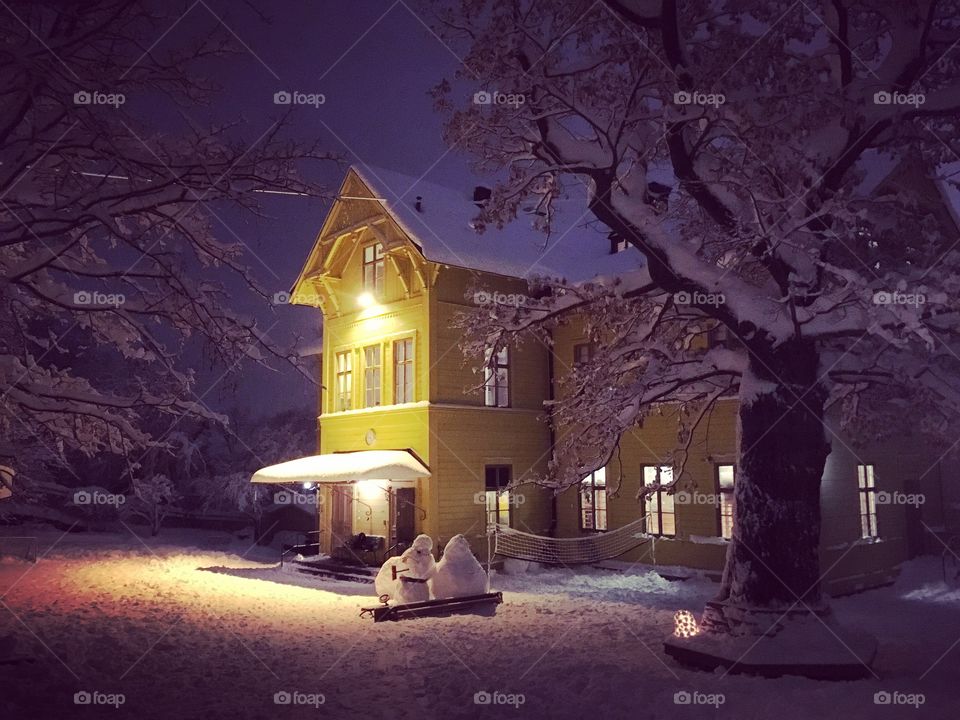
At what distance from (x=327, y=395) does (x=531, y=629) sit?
1420 centimetres

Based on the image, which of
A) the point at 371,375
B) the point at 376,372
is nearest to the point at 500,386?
the point at 376,372

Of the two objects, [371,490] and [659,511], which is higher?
[371,490]

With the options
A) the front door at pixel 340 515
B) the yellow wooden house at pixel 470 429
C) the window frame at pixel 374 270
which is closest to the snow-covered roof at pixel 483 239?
the yellow wooden house at pixel 470 429

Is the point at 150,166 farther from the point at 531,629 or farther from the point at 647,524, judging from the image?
the point at 647,524

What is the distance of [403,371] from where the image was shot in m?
21.2

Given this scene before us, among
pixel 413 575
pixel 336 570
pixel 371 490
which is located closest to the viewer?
pixel 413 575

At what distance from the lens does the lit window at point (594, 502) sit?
2120 centimetres

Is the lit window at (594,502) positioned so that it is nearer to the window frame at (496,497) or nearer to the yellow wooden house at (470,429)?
the yellow wooden house at (470,429)

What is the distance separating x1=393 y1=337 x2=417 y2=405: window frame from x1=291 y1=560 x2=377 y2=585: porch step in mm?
4740

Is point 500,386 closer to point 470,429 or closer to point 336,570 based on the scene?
point 470,429

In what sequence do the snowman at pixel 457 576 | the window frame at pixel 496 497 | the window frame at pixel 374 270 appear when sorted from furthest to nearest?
the window frame at pixel 374 270 < the window frame at pixel 496 497 < the snowman at pixel 457 576

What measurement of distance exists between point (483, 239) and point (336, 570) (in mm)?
10465

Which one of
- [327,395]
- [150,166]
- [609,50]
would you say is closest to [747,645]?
[609,50]

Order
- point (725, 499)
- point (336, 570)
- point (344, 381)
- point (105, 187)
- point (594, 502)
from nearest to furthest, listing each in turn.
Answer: point (105, 187) → point (725, 499) → point (336, 570) → point (594, 502) → point (344, 381)
